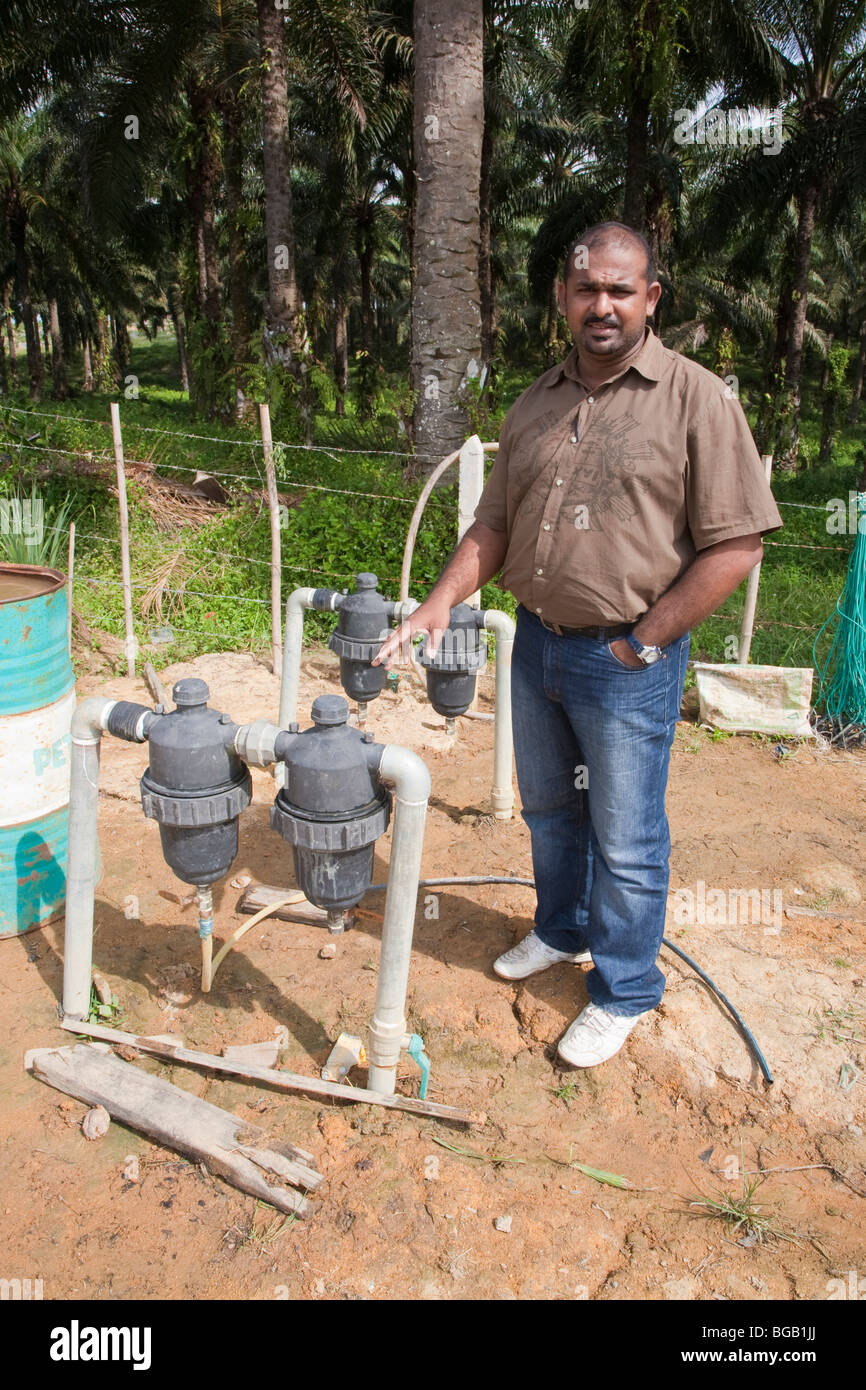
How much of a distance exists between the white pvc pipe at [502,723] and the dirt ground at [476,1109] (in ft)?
0.88

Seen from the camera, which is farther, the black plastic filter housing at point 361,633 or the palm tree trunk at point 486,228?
the palm tree trunk at point 486,228

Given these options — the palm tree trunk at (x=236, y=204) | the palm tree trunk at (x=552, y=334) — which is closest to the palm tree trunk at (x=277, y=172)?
the palm tree trunk at (x=236, y=204)

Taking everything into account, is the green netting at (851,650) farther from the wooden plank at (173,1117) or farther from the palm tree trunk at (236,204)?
the palm tree trunk at (236,204)

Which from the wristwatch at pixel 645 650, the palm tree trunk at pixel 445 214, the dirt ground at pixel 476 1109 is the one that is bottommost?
the dirt ground at pixel 476 1109

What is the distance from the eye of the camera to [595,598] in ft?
7.45

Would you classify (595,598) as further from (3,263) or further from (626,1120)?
(3,263)

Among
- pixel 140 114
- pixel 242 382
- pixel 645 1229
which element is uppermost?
pixel 140 114

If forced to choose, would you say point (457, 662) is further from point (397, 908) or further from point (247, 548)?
point (247, 548)

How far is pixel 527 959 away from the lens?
299 centimetres

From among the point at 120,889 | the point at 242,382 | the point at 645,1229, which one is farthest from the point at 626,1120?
the point at 242,382

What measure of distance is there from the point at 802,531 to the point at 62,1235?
498 inches

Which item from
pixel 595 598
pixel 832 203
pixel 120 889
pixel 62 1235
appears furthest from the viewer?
pixel 832 203

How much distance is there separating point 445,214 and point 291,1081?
6.12m

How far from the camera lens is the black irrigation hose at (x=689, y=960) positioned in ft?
8.71
